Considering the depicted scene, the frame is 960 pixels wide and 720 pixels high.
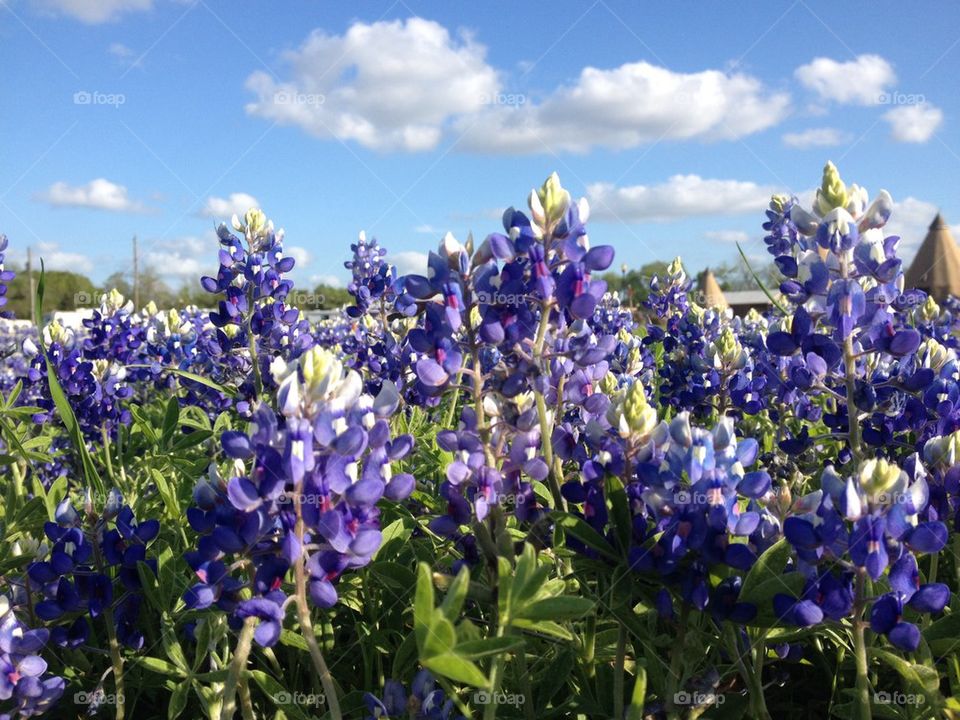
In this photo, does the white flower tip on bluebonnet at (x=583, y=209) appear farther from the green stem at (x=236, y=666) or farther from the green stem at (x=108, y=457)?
the green stem at (x=108, y=457)

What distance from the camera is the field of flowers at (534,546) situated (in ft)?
5.44

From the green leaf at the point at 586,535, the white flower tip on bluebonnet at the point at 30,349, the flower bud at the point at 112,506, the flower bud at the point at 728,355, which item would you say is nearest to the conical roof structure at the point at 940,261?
the flower bud at the point at 728,355

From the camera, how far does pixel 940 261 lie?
→ 29.9m

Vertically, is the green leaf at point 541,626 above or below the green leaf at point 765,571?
below

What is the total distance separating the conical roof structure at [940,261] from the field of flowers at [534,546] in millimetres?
29076

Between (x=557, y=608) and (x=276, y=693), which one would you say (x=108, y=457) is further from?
(x=557, y=608)

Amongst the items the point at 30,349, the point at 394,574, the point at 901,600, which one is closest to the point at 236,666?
the point at 394,574

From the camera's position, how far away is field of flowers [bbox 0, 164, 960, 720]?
1657 mm

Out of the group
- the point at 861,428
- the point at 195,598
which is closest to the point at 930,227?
the point at 861,428

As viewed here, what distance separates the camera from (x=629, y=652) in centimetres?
222

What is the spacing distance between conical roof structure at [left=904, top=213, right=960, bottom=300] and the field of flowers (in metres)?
29.1

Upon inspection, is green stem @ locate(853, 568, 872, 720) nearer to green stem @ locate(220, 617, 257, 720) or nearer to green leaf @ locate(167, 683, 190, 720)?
green stem @ locate(220, 617, 257, 720)

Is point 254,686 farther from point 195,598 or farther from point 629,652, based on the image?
point 629,652

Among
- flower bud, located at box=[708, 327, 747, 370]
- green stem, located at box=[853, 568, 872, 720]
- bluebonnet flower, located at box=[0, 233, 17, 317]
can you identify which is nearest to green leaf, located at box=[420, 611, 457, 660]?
green stem, located at box=[853, 568, 872, 720]
